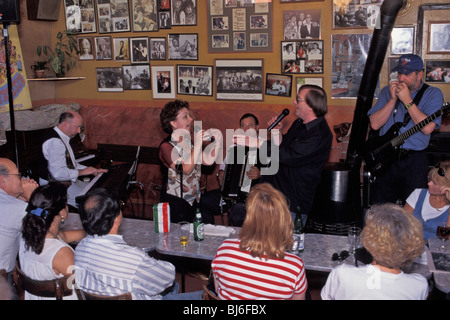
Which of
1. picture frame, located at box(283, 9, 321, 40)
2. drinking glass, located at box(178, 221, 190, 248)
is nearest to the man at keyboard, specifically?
drinking glass, located at box(178, 221, 190, 248)

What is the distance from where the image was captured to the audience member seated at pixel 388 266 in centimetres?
209

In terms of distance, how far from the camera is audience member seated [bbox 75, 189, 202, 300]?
2426 mm

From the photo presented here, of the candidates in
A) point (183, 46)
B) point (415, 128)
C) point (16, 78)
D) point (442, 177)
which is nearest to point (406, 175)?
point (415, 128)

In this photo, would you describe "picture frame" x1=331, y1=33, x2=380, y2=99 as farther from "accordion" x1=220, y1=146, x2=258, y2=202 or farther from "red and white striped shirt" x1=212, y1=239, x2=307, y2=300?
"red and white striped shirt" x1=212, y1=239, x2=307, y2=300

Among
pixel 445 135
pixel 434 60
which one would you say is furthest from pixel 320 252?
pixel 434 60

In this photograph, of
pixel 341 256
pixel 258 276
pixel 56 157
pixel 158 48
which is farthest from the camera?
pixel 158 48

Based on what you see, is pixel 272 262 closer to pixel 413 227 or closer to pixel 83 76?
pixel 413 227

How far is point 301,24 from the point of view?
5254mm

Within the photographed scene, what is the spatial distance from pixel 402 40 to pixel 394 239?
11.2 feet

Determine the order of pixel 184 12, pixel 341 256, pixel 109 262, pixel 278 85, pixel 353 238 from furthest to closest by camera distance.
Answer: pixel 184 12, pixel 278 85, pixel 353 238, pixel 341 256, pixel 109 262

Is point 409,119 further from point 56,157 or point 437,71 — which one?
point 56,157

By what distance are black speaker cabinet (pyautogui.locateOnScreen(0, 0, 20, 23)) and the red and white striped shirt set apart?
11.2 feet

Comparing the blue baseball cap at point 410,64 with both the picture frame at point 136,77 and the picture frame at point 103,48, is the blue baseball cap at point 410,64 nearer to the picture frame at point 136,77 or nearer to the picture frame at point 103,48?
the picture frame at point 136,77

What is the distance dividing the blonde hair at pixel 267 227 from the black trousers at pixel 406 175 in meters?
2.02
